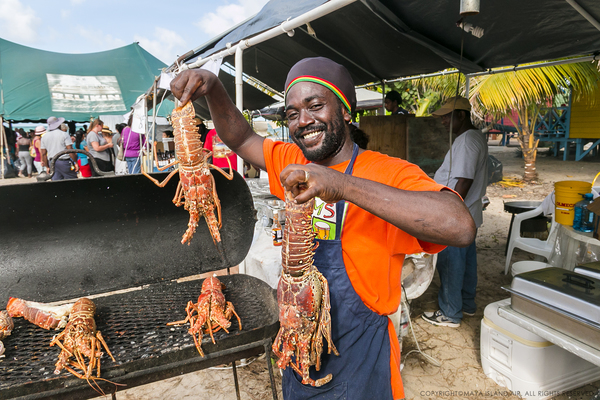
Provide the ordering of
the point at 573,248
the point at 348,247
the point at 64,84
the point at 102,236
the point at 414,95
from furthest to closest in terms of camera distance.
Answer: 1. the point at 64,84
2. the point at 414,95
3. the point at 573,248
4. the point at 102,236
5. the point at 348,247

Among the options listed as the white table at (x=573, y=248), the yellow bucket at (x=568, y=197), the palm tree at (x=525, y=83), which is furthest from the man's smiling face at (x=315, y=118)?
the palm tree at (x=525, y=83)

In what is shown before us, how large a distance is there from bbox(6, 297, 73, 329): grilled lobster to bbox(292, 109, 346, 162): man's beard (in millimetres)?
2053

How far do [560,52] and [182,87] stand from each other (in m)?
6.02

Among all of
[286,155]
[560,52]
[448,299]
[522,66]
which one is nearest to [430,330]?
[448,299]

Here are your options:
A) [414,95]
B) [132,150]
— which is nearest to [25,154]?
[132,150]

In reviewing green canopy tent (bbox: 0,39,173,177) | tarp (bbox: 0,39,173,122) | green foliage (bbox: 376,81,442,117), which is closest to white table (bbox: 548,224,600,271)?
green foliage (bbox: 376,81,442,117)

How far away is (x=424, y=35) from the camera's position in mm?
5293

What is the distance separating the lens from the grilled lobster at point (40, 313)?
2348mm

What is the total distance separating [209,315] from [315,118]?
148 cm

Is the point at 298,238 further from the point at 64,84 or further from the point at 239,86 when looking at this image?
the point at 64,84

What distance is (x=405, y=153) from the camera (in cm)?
683

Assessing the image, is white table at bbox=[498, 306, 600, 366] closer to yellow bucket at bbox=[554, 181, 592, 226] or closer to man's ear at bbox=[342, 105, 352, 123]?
yellow bucket at bbox=[554, 181, 592, 226]

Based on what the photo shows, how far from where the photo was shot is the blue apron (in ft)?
5.64

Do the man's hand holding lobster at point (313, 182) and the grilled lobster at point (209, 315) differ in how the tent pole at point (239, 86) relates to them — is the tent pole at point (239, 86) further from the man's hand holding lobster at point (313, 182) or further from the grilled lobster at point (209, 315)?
the man's hand holding lobster at point (313, 182)
